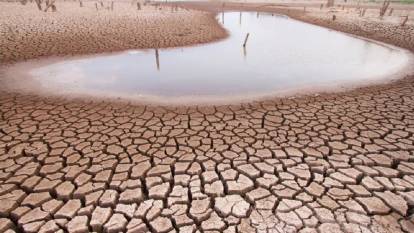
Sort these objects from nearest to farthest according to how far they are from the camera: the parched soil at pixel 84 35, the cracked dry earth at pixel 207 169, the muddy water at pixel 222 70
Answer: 1. the cracked dry earth at pixel 207 169
2. the muddy water at pixel 222 70
3. the parched soil at pixel 84 35

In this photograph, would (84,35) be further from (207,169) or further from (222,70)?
(207,169)

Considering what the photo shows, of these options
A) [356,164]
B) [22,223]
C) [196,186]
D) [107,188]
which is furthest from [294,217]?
[22,223]

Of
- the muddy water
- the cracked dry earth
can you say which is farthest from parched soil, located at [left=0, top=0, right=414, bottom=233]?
the muddy water

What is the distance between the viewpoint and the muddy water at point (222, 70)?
269 inches

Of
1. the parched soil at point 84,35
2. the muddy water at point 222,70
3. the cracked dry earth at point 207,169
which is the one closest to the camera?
the cracked dry earth at point 207,169

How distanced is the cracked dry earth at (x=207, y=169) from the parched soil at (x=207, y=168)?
15 mm

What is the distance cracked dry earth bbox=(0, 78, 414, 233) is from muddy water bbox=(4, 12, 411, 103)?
1.40 metres

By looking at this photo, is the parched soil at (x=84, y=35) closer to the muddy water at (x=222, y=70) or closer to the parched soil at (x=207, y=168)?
the muddy water at (x=222, y=70)

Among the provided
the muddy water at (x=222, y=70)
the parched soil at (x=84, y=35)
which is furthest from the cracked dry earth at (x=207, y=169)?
the parched soil at (x=84, y=35)

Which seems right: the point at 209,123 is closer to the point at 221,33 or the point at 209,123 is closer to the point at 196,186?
the point at 196,186

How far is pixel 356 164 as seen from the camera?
11.8ft

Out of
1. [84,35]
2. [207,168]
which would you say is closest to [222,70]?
[207,168]

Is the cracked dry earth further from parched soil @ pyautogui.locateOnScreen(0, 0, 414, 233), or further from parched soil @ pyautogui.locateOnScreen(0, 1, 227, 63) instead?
parched soil @ pyautogui.locateOnScreen(0, 1, 227, 63)

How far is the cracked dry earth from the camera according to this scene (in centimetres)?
275
